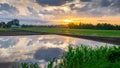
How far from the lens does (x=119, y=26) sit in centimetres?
13238

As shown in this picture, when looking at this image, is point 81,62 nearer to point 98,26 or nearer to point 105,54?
point 105,54

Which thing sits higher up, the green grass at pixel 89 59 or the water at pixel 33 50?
the green grass at pixel 89 59

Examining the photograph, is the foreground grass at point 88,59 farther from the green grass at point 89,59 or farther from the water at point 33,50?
the water at point 33,50

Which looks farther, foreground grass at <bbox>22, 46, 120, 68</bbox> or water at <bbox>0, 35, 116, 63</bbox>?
water at <bbox>0, 35, 116, 63</bbox>

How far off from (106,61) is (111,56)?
44cm

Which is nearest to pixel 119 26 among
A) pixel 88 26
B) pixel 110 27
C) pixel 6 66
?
pixel 110 27

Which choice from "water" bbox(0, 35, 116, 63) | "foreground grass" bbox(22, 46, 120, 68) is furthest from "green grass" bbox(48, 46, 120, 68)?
"water" bbox(0, 35, 116, 63)

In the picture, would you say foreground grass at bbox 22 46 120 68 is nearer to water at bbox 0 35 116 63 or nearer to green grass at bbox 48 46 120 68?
green grass at bbox 48 46 120 68

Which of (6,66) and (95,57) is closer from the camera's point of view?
(95,57)

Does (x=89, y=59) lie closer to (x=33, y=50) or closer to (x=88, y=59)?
(x=88, y=59)

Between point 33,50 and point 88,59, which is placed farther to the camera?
point 33,50

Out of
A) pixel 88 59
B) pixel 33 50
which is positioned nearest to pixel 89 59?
pixel 88 59

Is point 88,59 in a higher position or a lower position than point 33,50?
higher

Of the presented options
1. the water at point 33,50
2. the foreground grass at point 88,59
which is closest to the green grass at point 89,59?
the foreground grass at point 88,59
